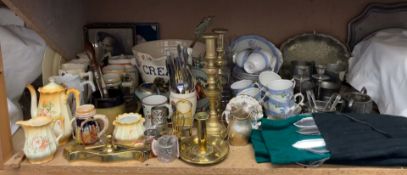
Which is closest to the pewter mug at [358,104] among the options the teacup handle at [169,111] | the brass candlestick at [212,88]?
the brass candlestick at [212,88]

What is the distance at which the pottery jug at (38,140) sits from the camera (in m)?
0.79

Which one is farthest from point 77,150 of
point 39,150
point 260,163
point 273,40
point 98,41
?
point 273,40

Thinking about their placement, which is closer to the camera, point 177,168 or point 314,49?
point 177,168

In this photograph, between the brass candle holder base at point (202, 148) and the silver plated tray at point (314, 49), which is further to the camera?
the silver plated tray at point (314, 49)

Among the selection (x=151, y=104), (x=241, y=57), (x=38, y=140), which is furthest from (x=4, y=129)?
(x=241, y=57)

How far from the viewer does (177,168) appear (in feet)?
2.65

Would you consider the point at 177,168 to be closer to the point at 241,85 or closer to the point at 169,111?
the point at 169,111

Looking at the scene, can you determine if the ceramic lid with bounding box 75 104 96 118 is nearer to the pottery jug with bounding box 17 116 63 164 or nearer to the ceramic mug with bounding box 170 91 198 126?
the pottery jug with bounding box 17 116 63 164

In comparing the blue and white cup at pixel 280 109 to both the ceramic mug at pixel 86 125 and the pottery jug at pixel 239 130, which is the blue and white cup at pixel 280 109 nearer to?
the pottery jug at pixel 239 130

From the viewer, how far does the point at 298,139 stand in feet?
2.72

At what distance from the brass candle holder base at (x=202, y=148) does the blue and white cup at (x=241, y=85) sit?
0.17m

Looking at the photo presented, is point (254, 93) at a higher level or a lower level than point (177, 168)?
higher

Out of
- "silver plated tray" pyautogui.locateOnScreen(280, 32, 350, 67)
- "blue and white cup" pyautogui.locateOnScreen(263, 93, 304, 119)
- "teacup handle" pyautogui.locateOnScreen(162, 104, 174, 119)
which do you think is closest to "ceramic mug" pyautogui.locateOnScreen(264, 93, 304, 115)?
"blue and white cup" pyautogui.locateOnScreen(263, 93, 304, 119)

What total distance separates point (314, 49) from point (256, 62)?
27 centimetres
